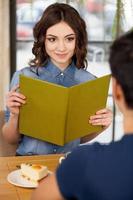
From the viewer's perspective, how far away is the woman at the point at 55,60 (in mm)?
1892

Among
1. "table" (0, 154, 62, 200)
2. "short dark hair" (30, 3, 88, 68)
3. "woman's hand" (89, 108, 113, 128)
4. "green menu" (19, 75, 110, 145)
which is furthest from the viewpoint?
"short dark hair" (30, 3, 88, 68)

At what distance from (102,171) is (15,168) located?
84cm

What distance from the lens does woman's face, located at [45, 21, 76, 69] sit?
6.24 feet

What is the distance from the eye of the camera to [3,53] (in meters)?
3.42

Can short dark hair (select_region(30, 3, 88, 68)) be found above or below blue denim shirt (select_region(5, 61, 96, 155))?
above

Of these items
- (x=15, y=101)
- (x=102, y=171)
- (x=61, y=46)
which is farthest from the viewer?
(x=61, y=46)

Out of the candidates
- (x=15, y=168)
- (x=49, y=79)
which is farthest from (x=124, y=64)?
(x=49, y=79)

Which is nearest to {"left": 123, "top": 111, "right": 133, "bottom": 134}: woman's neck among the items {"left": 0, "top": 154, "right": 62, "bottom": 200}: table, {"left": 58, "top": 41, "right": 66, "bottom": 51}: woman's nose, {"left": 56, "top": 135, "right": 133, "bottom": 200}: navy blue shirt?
{"left": 56, "top": 135, "right": 133, "bottom": 200}: navy blue shirt

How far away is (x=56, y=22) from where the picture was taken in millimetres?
1922

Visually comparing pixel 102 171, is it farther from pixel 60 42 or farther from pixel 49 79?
pixel 49 79

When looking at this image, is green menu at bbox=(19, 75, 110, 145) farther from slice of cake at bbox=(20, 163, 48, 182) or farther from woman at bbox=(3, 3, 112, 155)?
slice of cake at bbox=(20, 163, 48, 182)

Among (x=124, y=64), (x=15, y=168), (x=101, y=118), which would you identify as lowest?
(x=15, y=168)

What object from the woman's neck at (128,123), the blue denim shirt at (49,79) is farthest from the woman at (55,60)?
the woman's neck at (128,123)

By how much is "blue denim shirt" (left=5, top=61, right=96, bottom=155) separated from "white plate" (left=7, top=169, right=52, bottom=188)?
381mm
